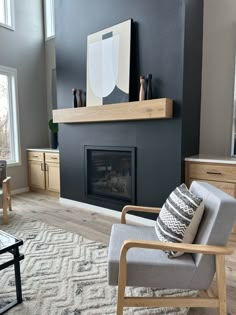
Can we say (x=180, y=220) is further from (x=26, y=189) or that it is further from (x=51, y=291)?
(x=26, y=189)

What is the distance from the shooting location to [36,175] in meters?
4.70

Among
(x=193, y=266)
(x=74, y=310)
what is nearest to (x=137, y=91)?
(x=193, y=266)

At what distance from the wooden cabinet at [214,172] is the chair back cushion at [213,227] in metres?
1.22

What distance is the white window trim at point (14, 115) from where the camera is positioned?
451 centimetres

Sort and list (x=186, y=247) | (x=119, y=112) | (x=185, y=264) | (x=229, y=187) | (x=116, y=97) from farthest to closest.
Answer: (x=116, y=97) < (x=119, y=112) < (x=229, y=187) < (x=185, y=264) < (x=186, y=247)

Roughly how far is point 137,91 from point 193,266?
2214 mm

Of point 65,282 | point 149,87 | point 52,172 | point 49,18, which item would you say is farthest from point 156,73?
point 49,18

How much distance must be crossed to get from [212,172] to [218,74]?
131 cm

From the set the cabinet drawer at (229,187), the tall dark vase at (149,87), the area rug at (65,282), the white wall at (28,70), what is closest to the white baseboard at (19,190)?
the white wall at (28,70)

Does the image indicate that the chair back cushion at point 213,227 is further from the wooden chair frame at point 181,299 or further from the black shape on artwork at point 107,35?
the black shape on artwork at point 107,35

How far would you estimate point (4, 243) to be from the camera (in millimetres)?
1713

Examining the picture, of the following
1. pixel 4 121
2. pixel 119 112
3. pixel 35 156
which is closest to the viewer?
pixel 119 112

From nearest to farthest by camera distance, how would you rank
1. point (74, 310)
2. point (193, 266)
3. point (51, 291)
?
point (193, 266) < point (74, 310) < point (51, 291)

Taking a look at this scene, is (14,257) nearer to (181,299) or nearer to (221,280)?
(181,299)
